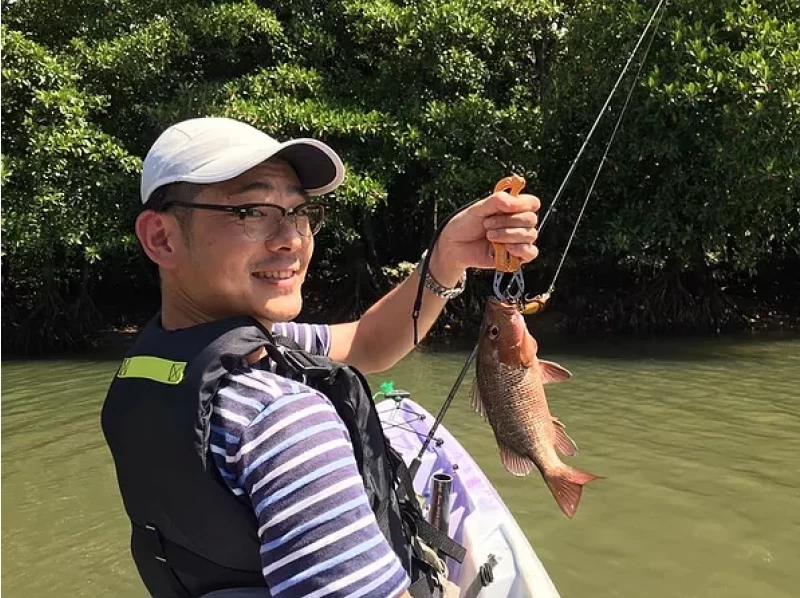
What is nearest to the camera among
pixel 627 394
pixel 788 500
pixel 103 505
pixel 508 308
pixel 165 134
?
pixel 165 134

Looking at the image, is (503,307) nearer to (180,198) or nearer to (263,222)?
(263,222)

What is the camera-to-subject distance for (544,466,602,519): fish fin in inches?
87.8

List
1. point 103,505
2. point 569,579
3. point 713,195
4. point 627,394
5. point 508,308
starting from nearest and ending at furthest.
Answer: point 508,308 → point 569,579 → point 103,505 → point 627,394 → point 713,195

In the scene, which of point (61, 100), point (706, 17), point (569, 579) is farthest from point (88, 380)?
point (706, 17)

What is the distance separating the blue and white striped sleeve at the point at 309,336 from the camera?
2374 millimetres

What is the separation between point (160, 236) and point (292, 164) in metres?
0.34

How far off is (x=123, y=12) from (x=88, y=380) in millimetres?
6886

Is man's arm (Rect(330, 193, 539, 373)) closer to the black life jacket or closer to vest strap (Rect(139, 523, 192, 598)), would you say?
the black life jacket

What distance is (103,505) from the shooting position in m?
5.75

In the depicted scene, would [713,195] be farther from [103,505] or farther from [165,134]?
[165,134]

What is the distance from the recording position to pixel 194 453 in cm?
130

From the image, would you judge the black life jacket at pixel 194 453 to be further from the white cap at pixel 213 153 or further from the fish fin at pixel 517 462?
the fish fin at pixel 517 462

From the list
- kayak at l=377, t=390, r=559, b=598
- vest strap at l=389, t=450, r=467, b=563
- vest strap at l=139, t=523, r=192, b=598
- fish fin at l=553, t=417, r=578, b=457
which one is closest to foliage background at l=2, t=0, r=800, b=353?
kayak at l=377, t=390, r=559, b=598

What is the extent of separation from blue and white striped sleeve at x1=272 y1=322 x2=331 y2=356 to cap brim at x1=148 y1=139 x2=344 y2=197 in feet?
2.16
